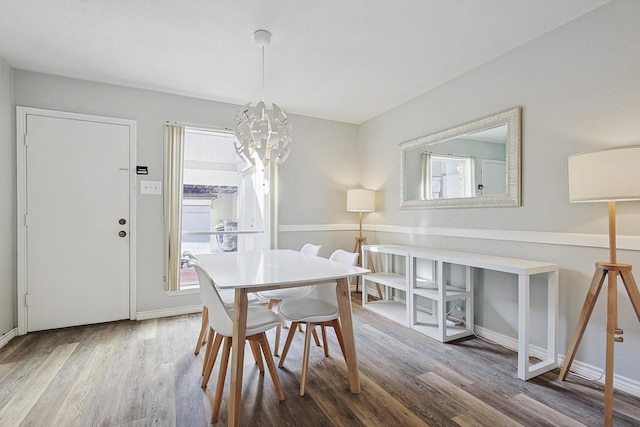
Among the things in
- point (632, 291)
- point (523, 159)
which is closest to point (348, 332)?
point (632, 291)

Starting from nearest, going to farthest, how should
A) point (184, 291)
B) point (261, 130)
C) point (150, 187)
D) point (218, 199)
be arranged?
1. point (261, 130)
2. point (150, 187)
3. point (184, 291)
4. point (218, 199)

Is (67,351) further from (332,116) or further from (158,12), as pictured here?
(332,116)

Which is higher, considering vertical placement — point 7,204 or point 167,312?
point 7,204

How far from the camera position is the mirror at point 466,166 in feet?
8.43

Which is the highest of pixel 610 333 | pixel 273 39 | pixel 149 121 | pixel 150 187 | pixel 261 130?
pixel 273 39

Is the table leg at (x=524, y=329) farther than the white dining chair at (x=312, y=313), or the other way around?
the table leg at (x=524, y=329)

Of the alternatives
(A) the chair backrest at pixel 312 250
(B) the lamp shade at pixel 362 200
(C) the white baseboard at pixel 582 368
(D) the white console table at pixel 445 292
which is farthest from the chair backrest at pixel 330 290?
(B) the lamp shade at pixel 362 200

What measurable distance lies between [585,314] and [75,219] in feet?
14.1

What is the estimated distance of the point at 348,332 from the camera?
1.91 m

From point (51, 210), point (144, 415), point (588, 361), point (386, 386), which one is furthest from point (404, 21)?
point (51, 210)

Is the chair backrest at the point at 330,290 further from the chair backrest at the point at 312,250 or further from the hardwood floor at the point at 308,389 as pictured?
the hardwood floor at the point at 308,389

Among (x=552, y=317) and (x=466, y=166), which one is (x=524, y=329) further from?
(x=466, y=166)

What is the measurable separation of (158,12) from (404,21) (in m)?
1.71

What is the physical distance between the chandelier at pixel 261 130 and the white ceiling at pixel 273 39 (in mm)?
329
